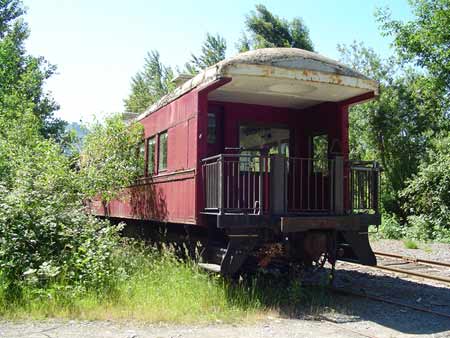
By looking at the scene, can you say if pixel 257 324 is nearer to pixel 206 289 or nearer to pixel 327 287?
pixel 206 289

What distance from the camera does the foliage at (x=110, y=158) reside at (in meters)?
11.7

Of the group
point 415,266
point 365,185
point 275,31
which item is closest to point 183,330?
point 365,185

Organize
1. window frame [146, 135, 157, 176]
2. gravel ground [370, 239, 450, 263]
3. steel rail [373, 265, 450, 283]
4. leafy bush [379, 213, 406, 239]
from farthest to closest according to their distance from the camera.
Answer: leafy bush [379, 213, 406, 239]
gravel ground [370, 239, 450, 263]
window frame [146, 135, 157, 176]
steel rail [373, 265, 450, 283]

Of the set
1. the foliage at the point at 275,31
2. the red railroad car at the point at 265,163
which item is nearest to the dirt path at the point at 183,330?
the red railroad car at the point at 265,163

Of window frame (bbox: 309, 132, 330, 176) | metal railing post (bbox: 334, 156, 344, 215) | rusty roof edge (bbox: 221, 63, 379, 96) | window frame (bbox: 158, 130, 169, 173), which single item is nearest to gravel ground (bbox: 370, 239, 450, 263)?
window frame (bbox: 309, 132, 330, 176)

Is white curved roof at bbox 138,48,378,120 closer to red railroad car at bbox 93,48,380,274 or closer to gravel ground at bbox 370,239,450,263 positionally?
red railroad car at bbox 93,48,380,274

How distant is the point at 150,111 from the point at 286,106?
3036mm

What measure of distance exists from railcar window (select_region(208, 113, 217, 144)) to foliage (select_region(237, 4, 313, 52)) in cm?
2446

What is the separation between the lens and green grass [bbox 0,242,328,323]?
6.67 meters

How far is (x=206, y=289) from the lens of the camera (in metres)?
7.64

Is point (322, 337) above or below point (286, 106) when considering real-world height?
below

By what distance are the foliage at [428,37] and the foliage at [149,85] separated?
27525 mm

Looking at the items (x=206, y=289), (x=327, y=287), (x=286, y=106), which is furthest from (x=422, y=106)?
(x=206, y=289)

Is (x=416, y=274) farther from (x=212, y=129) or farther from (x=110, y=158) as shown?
(x=110, y=158)
